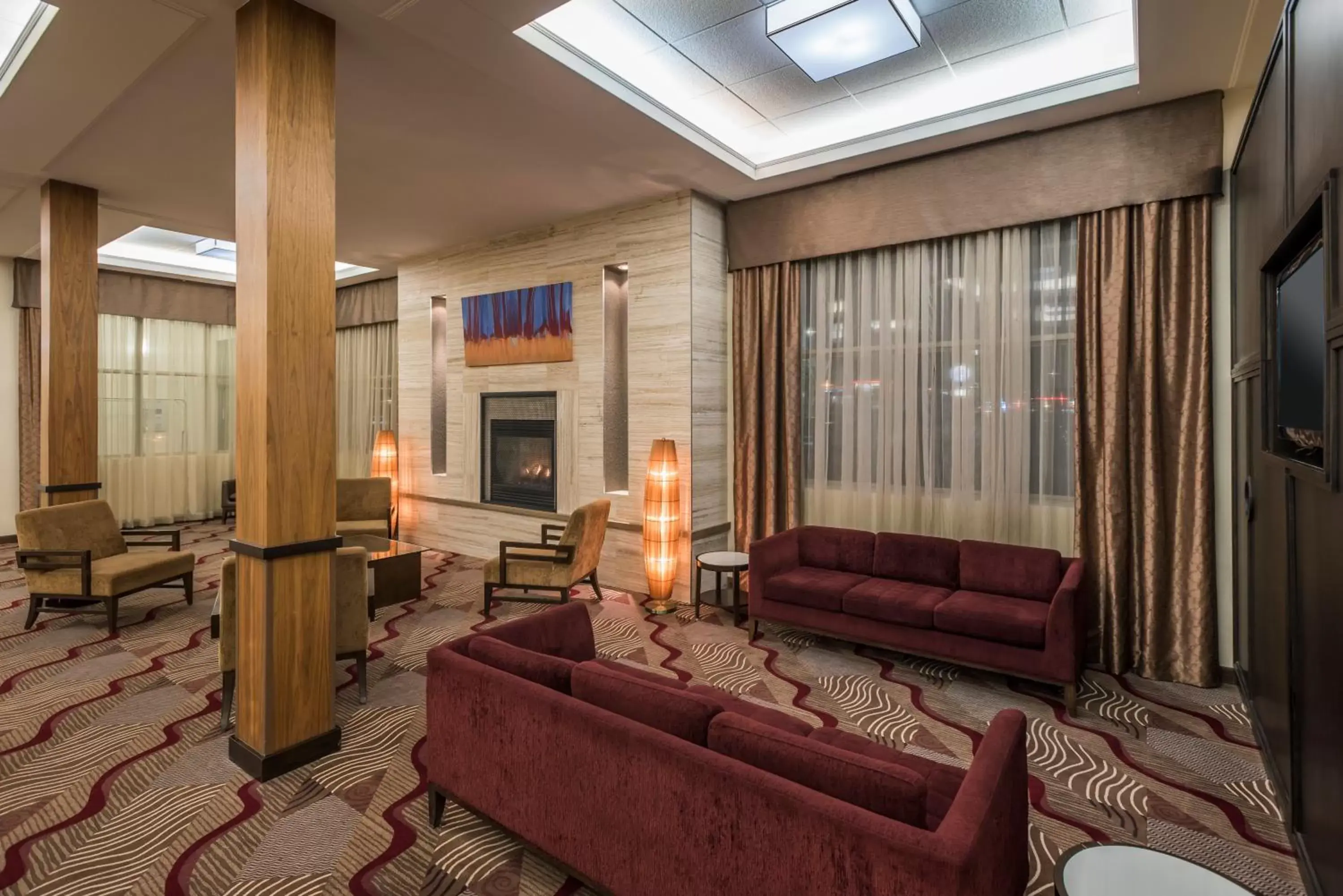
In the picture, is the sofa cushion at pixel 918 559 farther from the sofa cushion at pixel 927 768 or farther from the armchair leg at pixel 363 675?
the armchair leg at pixel 363 675

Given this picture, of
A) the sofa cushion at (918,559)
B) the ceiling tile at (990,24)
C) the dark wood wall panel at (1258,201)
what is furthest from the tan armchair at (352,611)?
the dark wood wall panel at (1258,201)

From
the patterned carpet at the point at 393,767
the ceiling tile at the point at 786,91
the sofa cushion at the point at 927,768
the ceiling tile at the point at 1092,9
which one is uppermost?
the ceiling tile at the point at 786,91

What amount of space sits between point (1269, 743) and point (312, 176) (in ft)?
14.5

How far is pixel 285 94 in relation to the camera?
8.80ft

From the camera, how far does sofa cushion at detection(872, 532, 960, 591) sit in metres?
4.18

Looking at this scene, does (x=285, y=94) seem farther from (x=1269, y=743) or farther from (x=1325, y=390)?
(x=1269, y=743)

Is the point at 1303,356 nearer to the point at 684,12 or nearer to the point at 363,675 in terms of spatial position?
the point at 684,12

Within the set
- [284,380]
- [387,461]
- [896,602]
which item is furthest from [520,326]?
[896,602]

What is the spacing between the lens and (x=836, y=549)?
15.0ft

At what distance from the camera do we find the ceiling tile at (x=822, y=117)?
13.7ft

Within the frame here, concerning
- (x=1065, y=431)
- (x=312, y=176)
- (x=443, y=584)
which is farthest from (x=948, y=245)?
(x=443, y=584)

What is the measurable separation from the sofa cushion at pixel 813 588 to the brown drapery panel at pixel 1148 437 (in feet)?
4.30

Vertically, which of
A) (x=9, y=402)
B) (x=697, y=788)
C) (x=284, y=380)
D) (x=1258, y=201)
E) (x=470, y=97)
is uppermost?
(x=470, y=97)

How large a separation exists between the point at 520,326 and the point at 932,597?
4099mm
